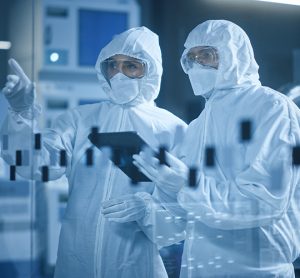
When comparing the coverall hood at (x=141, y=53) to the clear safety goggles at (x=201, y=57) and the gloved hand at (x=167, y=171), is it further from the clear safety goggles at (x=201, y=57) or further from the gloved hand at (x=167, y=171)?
the gloved hand at (x=167, y=171)

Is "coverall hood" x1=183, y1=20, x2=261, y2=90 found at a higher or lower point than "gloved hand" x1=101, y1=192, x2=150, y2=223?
higher

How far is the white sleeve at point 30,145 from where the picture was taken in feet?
7.00

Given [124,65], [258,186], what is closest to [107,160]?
[124,65]

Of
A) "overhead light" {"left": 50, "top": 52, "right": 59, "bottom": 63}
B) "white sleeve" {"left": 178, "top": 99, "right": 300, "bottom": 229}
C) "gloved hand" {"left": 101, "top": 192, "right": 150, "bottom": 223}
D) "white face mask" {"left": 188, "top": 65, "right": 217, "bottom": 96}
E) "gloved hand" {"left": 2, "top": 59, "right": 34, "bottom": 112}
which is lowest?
"gloved hand" {"left": 101, "top": 192, "right": 150, "bottom": 223}

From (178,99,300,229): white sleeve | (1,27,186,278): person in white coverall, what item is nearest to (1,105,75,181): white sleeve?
(1,27,186,278): person in white coverall

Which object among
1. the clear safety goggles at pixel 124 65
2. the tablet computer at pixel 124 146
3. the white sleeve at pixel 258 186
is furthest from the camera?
the clear safety goggles at pixel 124 65

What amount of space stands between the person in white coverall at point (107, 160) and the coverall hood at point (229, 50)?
0.21 meters

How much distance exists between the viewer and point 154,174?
200 centimetres

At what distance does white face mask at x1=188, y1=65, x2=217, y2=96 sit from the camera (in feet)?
7.04

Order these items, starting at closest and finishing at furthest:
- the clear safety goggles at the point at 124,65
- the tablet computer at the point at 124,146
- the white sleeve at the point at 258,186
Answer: the white sleeve at the point at 258,186, the tablet computer at the point at 124,146, the clear safety goggles at the point at 124,65

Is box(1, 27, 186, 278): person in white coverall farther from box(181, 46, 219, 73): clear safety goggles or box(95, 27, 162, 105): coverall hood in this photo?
box(181, 46, 219, 73): clear safety goggles

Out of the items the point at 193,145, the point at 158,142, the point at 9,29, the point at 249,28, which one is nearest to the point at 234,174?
the point at 193,145

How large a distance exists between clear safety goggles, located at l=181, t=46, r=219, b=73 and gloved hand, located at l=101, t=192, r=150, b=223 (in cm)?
61

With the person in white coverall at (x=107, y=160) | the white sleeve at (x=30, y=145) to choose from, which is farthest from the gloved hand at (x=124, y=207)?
the white sleeve at (x=30, y=145)
